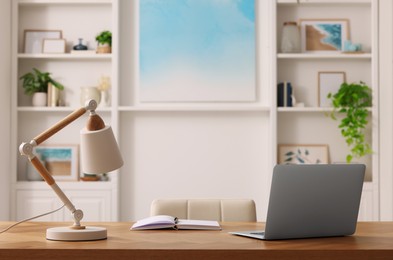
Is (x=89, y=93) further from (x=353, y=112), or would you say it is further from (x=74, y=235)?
(x=74, y=235)

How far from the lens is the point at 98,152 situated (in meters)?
2.16

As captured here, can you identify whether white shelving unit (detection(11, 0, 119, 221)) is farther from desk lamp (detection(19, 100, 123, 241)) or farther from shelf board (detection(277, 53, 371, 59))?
desk lamp (detection(19, 100, 123, 241))

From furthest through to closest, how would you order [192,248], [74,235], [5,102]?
[5,102], [74,235], [192,248]

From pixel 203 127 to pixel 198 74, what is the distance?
0.41 meters

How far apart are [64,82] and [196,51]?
3.50 ft

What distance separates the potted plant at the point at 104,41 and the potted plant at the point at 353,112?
1733 millimetres

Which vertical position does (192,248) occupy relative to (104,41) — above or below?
→ below

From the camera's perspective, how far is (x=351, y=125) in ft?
16.8

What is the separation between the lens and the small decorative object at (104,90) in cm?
521

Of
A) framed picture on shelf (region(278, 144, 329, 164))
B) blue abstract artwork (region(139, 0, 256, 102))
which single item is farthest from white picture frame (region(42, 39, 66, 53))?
framed picture on shelf (region(278, 144, 329, 164))

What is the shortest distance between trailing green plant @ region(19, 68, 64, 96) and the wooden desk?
3.08m

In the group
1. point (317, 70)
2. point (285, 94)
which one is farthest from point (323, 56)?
point (285, 94)

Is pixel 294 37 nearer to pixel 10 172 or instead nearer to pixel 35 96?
pixel 35 96

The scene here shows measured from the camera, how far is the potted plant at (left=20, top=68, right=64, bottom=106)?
204 inches
